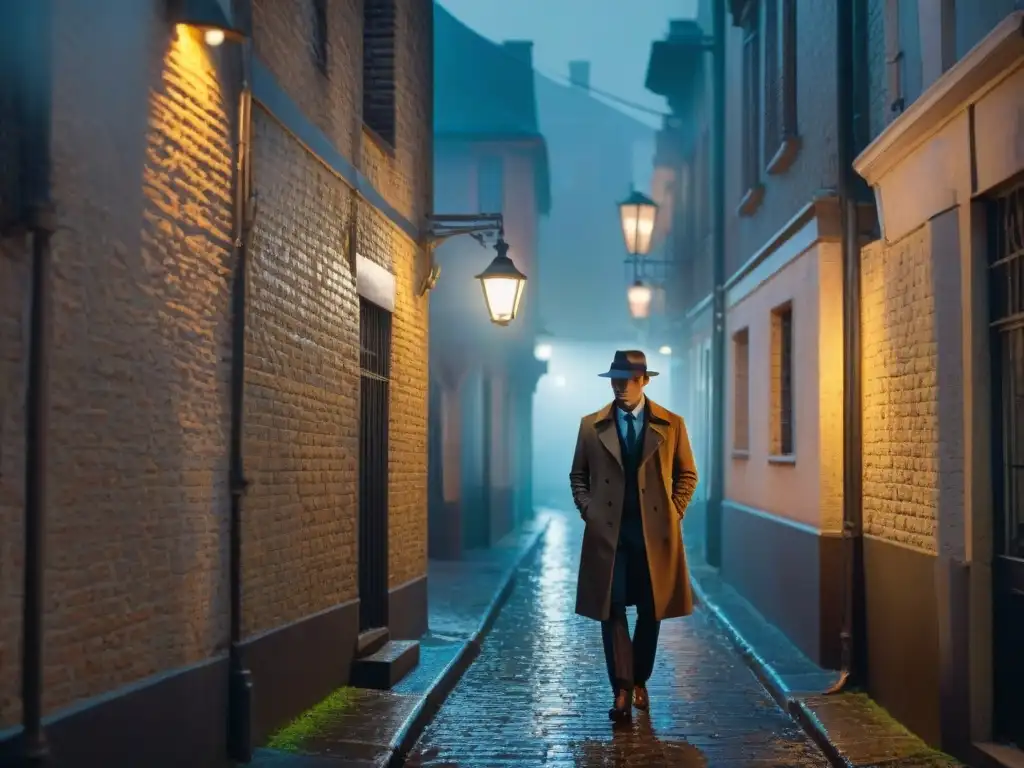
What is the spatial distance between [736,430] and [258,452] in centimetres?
876

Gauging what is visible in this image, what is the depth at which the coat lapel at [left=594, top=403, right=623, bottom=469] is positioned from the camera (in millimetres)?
7949

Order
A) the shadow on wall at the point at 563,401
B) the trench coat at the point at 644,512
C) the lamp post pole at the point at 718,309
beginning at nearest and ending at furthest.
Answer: the trench coat at the point at 644,512 < the lamp post pole at the point at 718,309 < the shadow on wall at the point at 563,401

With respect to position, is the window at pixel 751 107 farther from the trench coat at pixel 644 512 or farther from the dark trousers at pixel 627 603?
the dark trousers at pixel 627 603

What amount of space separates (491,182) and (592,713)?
18.8 metres

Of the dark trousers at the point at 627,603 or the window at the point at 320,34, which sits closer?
the dark trousers at the point at 627,603

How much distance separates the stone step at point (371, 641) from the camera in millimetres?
9297

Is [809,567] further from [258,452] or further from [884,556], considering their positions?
[258,452]

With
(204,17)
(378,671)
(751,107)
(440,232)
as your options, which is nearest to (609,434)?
(378,671)

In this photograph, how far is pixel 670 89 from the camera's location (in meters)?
24.5

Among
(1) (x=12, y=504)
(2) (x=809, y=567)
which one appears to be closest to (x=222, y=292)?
(1) (x=12, y=504)

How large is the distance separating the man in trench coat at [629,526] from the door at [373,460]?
2.35m

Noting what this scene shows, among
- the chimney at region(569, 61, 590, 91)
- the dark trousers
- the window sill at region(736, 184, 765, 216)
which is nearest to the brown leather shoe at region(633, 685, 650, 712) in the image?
the dark trousers

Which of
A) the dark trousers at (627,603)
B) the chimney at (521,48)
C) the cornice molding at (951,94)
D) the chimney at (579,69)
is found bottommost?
the dark trousers at (627,603)

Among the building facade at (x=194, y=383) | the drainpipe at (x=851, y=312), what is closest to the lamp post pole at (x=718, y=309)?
the drainpipe at (x=851, y=312)
